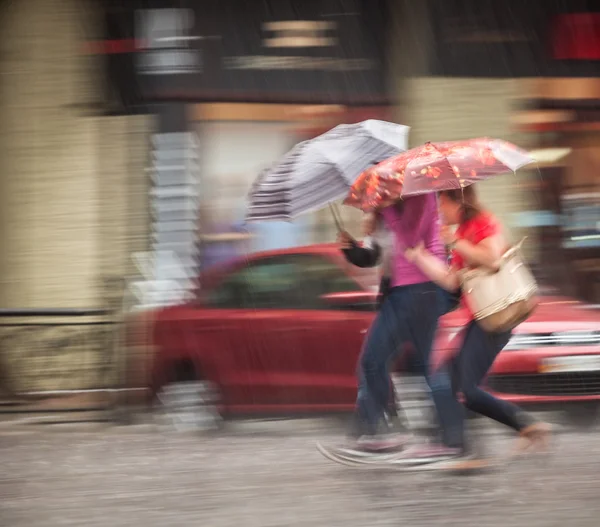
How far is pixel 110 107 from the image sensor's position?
10.9m

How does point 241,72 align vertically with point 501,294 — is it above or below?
above

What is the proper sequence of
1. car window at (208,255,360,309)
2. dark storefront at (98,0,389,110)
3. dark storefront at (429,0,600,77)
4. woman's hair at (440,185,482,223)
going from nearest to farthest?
woman's hair at (440,185,482,223), car window at (208,255,360,309), dark storefront at (98,0,389,110), dark storefront at (429,0,600,77)

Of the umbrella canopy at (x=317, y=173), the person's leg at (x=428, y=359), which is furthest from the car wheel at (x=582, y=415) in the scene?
the umbrella canopy at (x=317, y=173)

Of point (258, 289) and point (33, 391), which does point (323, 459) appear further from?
point (33, 391)

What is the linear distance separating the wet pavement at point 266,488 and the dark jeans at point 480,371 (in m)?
0.37

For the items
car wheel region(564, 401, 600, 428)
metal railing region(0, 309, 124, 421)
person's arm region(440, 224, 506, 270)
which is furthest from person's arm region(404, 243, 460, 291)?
metal railing region(0, 309, 124, 421)

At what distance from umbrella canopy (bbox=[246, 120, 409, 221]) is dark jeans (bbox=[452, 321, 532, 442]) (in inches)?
44.1

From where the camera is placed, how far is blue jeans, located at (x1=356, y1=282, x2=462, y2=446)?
580cm

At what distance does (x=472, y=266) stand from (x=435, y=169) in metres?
0.56

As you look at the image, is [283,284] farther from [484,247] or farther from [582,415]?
[484,247]

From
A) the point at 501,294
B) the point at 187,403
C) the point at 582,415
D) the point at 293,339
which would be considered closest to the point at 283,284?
the point at 293,339

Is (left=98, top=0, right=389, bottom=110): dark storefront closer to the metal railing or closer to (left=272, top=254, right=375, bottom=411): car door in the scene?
the metal railing

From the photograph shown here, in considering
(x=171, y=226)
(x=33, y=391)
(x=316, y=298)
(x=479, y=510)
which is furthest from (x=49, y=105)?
(x=479, y=510)

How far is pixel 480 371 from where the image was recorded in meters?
5.74
